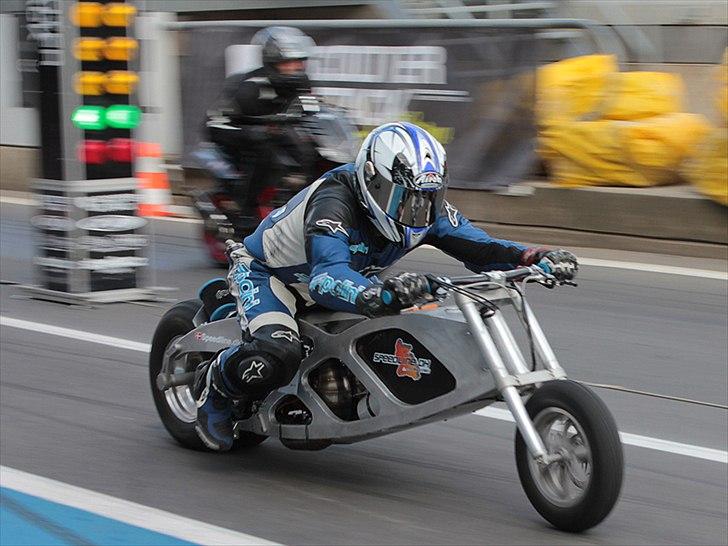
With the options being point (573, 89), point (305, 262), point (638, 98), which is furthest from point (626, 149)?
point (305, 262)

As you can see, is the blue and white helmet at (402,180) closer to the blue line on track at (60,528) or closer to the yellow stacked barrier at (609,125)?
the blue line on track at (60,528)

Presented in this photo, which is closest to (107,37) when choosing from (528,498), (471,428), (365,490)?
(471,428)

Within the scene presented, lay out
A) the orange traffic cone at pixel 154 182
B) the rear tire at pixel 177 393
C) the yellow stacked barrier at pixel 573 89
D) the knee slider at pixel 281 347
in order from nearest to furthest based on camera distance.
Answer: the knee slider at pixel 281 347 → the rear tire at pixel 177 393 → the yellow stacked barrier at pixel 573 89 → the orange traffic cone at pixel 154 182

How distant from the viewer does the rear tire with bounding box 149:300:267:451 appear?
6.34 meters

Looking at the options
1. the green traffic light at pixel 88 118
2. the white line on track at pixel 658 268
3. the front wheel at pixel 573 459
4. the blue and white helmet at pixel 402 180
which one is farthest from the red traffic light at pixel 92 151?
the front wheel at pixel 573 459

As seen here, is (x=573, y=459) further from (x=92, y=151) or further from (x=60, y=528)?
(x=92, y=151)

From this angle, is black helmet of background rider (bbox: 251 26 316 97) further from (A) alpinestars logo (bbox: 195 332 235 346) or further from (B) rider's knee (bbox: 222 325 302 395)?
(B) rider's knee (bbox: 222 325 302 395)

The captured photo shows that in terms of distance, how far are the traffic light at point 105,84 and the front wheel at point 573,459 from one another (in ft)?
19.3

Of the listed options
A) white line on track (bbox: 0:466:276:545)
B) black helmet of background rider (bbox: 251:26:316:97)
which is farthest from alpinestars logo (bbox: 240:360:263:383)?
black helmet of background rider (bbox: 251:26:316:97)

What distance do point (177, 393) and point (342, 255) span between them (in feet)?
5.24

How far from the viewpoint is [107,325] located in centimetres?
941

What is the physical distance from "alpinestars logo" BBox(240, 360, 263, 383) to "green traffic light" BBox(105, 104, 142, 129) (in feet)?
16.7

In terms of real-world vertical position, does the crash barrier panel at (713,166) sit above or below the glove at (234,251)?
below

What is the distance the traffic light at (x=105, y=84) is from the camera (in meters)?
9.94
